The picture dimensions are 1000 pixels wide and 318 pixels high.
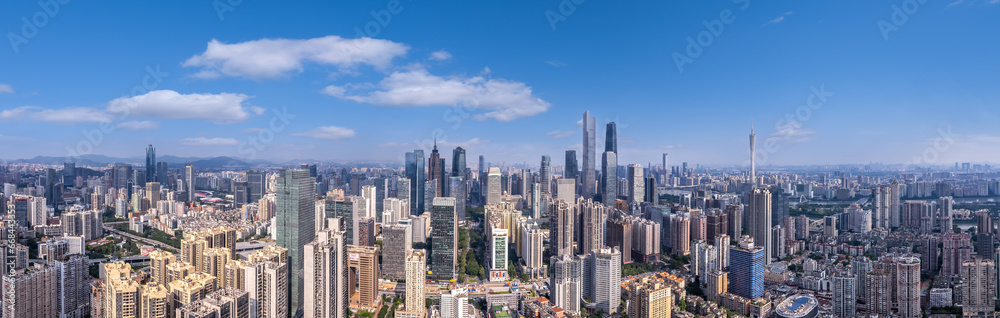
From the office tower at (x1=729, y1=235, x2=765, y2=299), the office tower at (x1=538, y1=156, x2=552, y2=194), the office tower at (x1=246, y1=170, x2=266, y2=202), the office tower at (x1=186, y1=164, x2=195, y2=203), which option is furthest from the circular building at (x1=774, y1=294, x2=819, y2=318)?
the office tower at (x1=186, y1=164, x2=195, y2=203)

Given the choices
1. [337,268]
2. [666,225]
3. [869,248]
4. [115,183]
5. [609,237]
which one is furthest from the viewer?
[115,183]

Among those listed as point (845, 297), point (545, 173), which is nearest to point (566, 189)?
point (545, 173)

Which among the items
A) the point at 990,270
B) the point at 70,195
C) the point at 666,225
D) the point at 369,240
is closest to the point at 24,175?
the point at 70,195

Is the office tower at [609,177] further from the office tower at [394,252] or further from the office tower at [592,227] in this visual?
the office tower at [394,252]

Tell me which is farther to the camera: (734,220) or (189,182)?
(189,182)

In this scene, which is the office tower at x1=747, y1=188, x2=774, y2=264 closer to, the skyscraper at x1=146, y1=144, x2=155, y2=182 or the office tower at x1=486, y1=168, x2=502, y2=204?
the office tower at x1=486, y1=168, x2=502, y2=204

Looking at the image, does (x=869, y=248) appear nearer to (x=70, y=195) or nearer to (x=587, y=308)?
(x=587, y=308)

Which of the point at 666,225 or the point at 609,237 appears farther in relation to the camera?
the point at 666,225

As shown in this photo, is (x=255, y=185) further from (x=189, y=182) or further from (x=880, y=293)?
(x=880, y=293)
